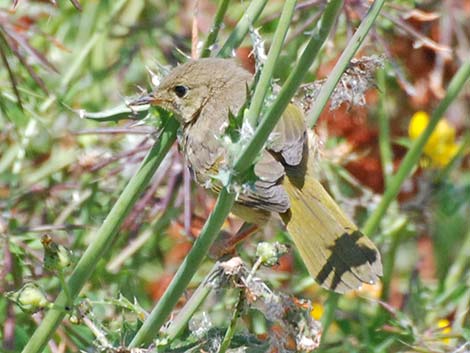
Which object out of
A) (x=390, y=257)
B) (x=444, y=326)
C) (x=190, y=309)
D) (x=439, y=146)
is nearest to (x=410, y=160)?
(x=444, y=326)

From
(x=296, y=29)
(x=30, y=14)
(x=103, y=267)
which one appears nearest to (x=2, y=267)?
(x=103, y=267)

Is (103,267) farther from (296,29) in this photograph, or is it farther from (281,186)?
(296,29)

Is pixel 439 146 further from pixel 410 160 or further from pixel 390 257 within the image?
pixel 410 160

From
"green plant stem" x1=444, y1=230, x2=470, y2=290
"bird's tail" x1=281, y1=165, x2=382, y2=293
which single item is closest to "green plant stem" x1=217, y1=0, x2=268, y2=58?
"bird's tail" x1=281, y1=165, x2=382, y2=293

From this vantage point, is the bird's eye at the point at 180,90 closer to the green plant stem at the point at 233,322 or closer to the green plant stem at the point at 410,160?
the green plant stem at the point at 410,160

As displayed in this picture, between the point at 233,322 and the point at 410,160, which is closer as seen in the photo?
the point at 233,322

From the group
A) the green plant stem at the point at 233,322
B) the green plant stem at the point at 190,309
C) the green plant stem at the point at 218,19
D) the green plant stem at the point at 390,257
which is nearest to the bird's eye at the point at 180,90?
the green plant stem at the point at 218,19

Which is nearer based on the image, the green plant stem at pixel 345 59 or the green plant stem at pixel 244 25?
the green plant stem at pixel 345 59

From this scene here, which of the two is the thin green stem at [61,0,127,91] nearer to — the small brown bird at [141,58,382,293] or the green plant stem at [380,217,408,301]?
the small brown bird at [141,58,382,293]
